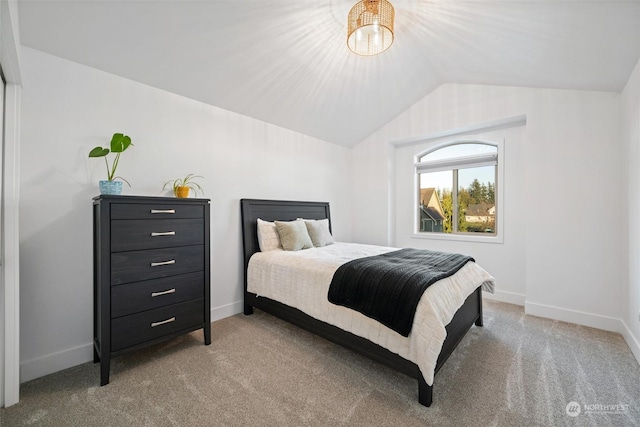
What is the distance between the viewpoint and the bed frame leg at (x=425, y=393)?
1567mm

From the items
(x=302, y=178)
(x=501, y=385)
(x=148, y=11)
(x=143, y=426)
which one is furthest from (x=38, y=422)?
(x=302, y=178)

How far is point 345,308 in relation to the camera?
200 centimetres

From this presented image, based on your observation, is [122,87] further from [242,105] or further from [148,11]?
[242,105]

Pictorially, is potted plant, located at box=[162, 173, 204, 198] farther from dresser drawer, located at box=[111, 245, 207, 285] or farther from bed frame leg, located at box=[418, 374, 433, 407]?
bed frame leg, located at box=[418, 374, 433, 407]

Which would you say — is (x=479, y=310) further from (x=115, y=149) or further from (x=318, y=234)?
(x=115, y=149)

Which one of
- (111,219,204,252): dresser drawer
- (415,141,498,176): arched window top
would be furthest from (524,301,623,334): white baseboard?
→ (111,219,204,252): dresser drawer

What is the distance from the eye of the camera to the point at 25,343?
1843mm

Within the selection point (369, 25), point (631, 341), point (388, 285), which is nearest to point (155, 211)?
point (388, 285)

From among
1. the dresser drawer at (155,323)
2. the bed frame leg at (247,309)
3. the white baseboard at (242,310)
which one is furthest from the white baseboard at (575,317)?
the dresser drawer at (155,323)

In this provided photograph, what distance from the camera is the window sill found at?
3.59m

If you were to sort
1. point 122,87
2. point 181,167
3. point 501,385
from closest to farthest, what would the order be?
point 501,385
point 122,87
point 181,167

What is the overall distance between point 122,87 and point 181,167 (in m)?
0.79

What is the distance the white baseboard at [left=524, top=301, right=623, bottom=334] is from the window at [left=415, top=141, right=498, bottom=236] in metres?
1.08

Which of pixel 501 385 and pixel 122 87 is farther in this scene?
pixel 122 87
